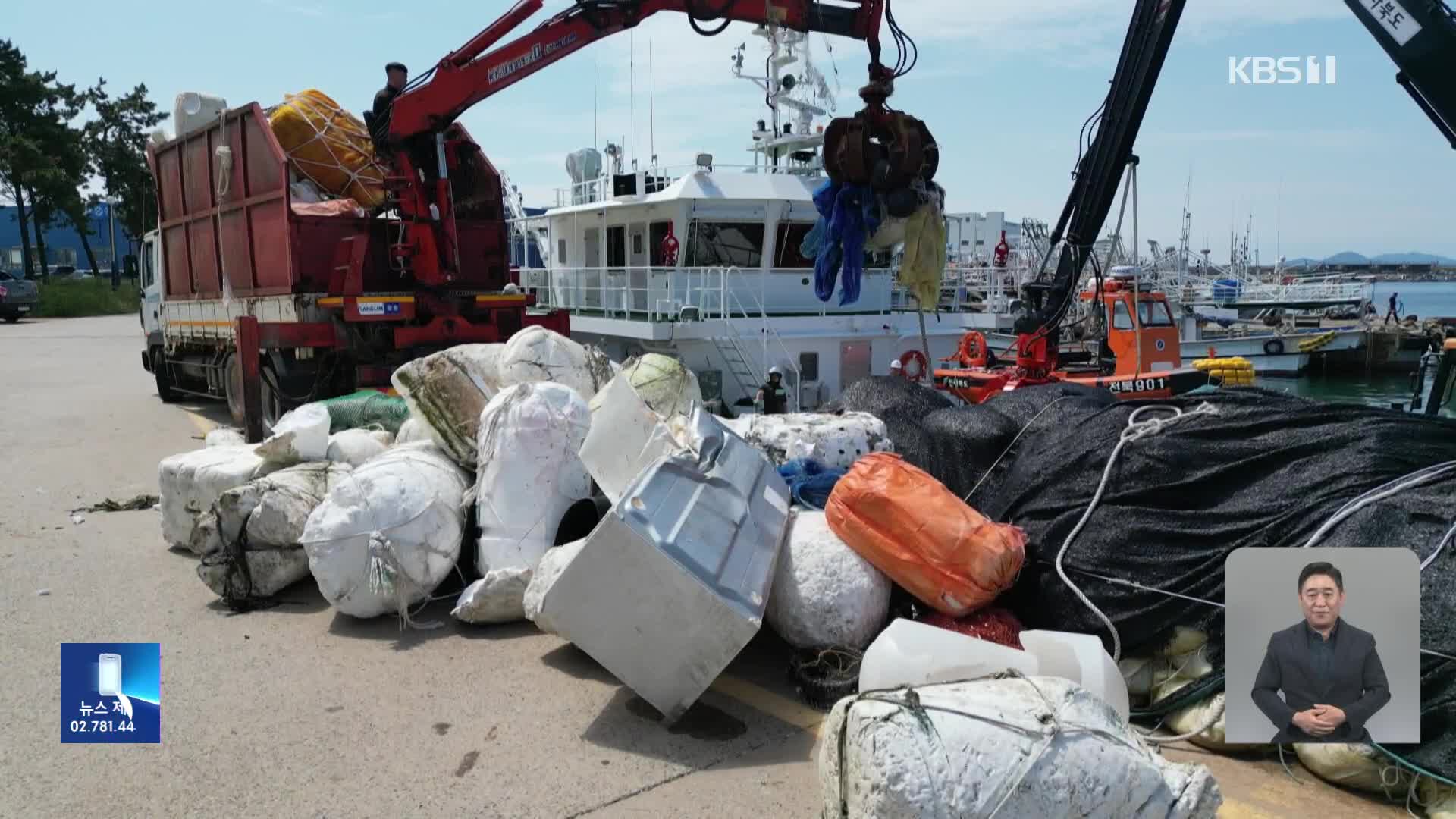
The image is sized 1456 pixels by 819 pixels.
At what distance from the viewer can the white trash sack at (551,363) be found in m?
5.86

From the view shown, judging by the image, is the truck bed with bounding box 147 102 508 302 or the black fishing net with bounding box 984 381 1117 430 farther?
the truck bed with bounding box 147 102 508 302

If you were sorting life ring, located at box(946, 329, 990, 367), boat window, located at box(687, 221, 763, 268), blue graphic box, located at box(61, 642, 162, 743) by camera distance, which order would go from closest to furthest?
1. blue graphic box, located at box(61, 642, 162, 743)
2. boat window, located at box(687, 221, 763, 268)
3. life ring, located at box(946, 329, 990, 367)

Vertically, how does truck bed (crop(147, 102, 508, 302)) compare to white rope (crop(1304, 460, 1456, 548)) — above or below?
above

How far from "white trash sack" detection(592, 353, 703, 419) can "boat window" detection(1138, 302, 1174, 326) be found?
9771 mm

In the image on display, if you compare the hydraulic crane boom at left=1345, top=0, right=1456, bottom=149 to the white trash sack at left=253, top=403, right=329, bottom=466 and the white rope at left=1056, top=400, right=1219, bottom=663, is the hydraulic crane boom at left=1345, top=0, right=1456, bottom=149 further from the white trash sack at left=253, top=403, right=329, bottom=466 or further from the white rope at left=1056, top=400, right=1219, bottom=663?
the white trash sack at left=253, top=403, right=329, bottom=466

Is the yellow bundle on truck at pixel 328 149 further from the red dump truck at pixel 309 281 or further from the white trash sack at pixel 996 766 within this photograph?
the white trash sack at pixel 996 766

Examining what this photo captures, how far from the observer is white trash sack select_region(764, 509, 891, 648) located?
3.96 m

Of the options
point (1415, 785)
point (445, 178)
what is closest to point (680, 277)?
point (445, 178)

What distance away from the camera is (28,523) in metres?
6.82

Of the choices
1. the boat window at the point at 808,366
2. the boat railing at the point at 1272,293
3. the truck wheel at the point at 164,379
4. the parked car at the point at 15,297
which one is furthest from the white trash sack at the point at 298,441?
the boat railing at the point at 1272,293

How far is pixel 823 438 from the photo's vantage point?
529cm

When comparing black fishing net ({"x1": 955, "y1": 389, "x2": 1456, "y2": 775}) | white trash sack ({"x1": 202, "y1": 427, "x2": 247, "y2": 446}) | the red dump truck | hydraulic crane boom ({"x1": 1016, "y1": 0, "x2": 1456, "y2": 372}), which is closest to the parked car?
the red dump truck

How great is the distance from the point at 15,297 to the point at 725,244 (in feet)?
113

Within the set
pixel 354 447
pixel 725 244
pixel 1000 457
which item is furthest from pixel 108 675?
pixel 725 244
